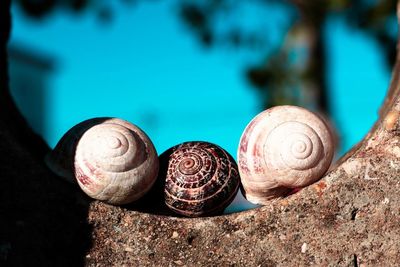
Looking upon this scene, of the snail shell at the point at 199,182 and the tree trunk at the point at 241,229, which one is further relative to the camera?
the snail shell at the point at 199,182

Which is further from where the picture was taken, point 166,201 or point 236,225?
point 166,201

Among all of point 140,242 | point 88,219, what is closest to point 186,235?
point 140,242

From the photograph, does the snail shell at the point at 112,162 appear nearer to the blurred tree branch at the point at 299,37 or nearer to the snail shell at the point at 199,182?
the snail shell at the point at 199,182

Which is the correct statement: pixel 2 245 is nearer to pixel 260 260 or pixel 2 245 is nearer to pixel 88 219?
pixel 88 219

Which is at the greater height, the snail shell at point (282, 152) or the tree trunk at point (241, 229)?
the snail shell at point (282, 152)

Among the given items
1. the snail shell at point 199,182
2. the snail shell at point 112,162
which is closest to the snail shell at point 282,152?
the snail shell at point 199,182

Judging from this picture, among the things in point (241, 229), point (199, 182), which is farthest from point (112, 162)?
point (241, 229)
